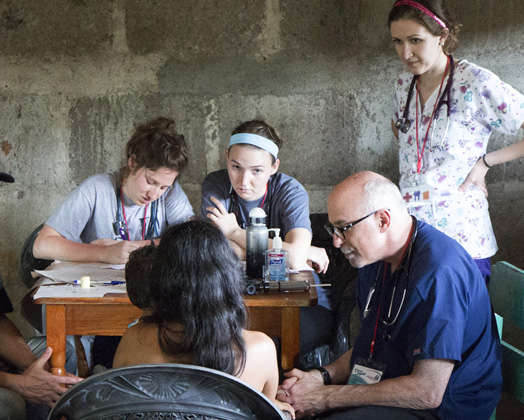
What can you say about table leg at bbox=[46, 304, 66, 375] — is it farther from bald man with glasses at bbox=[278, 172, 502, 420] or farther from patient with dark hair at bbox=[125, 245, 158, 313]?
bald man with glasses at bbox=[278, 172, 502, 420]

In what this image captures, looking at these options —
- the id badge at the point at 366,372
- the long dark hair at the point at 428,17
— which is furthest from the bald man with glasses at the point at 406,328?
the long dark hair at the point at 428,17

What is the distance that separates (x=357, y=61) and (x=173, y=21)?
3.63 ft

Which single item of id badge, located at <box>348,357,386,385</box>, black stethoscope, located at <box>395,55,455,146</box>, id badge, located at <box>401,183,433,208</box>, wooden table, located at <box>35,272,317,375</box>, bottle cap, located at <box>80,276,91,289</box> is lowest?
id badge, located at <box>348,357,386,385</box>

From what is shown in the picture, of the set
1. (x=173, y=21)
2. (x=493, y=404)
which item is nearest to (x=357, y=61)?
(x=173, y=21)

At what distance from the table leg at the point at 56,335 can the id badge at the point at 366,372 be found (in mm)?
984

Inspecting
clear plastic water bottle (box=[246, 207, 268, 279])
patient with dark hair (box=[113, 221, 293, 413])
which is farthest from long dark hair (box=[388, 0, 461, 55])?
patient with dark hair (box=[113, 221, 293, 413])

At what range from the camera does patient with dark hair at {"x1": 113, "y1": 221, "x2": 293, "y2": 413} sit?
1.38 m

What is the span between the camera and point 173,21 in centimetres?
354

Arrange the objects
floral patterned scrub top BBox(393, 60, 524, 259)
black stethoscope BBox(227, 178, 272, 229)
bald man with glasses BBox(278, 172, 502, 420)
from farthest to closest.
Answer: black stethoscope BBox(227, 178, 272, 229) → floral patterned scrub top BBox(393, 60, 524, 259) → bald man with glasses BBox(278, 172, 502, 420)

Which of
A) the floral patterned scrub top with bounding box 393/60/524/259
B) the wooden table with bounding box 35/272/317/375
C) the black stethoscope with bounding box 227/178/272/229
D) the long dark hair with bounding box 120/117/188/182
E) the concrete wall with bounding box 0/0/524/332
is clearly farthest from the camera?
the concrete wall with bounding box 0/0/524/332

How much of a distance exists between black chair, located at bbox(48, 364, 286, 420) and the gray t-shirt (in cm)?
179

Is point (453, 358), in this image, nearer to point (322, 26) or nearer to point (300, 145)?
point (300, 145)

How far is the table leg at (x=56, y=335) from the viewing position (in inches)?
79.9

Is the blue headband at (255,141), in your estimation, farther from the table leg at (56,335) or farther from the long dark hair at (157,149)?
the table leg at (56,335)
